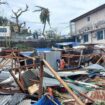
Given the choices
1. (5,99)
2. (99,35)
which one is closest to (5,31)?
(99,35)

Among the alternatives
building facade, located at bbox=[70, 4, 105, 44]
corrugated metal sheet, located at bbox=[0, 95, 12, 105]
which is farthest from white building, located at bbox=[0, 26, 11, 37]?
corrugated metal sheet, located at bbox=[0, 95, 12, 105]

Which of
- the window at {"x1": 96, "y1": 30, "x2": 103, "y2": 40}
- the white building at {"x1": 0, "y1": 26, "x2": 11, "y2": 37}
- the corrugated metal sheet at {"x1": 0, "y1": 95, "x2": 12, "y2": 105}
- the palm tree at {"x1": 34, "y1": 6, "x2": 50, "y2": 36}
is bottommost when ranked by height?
the corrugated metal sheet at {"x1": 0, "y1": 95, "x2": 12, "y2": 105}

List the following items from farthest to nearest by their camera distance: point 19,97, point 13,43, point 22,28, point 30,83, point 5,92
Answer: point 22,28, point 13,43, point 30,83, point 5,92, point 19,97

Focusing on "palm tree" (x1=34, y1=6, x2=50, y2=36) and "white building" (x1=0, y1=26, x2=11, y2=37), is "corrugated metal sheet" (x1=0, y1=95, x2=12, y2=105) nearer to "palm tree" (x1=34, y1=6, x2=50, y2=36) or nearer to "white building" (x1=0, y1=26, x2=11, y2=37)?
"white building" (x1=0, y1=26, x2=11, y2=37)

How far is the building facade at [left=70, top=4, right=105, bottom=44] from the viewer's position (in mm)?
37438

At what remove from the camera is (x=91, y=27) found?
40000 mm

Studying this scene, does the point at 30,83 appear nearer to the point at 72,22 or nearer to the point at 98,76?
the point at 98,76

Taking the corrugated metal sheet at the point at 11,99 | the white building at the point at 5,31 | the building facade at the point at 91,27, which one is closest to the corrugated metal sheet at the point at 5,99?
the corrugated metal sheet at the point at 11,99

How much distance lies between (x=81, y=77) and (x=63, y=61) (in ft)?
20.3

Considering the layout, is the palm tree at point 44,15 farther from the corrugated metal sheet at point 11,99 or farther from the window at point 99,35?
the corrugated metal sheet at point 11,99

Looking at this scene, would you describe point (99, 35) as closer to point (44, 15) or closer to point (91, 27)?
point (91, 27)

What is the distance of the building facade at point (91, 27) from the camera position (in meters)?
37.4

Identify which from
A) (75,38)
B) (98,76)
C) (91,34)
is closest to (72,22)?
(75,38)

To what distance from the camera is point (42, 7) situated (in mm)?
47156
